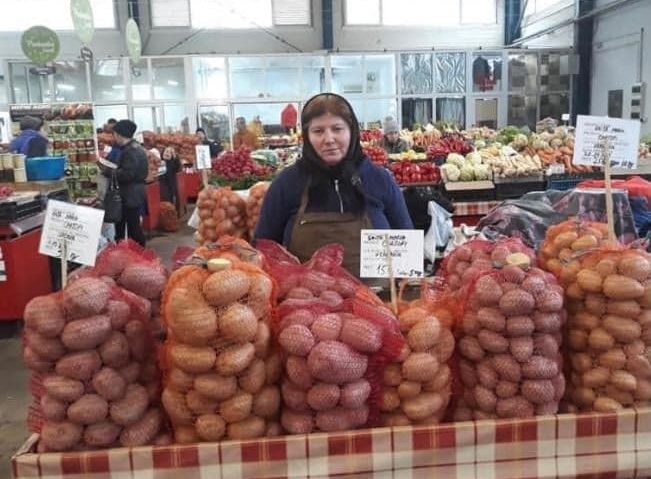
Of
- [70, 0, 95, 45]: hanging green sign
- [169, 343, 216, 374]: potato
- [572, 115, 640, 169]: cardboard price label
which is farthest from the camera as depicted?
[70, 0, 95, 45]: hanging green sign

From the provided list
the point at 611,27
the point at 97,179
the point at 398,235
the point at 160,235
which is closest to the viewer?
the point at 398,235

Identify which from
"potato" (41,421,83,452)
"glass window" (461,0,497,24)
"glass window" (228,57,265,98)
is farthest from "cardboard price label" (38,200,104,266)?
"glass window" (461,0,497,24)

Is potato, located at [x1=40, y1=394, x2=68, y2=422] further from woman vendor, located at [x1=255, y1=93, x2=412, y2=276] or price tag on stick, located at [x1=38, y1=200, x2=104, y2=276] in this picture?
woman vendor, located at [x1=255, y1=93, x2=412, y2=276]

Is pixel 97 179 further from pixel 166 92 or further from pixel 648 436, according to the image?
pixel 166 92

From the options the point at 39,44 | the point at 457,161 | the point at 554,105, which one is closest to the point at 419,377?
the point at 457,161

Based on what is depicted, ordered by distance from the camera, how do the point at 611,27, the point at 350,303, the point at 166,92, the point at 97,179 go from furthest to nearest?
the point at 166,92 → the point at 611,27 → the point at 97,179 → the point at 350,303

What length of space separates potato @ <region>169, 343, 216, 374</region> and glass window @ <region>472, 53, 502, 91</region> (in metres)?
15.5

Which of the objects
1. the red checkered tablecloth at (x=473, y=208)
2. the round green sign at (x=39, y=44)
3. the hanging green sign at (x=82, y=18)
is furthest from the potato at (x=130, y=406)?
the round green sign at (x=39, y=44)

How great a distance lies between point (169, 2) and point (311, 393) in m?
16.5

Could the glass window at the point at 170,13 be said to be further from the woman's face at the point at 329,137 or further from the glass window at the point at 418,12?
the woman's face at the point at 329,137

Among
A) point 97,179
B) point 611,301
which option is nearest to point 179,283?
point 611,301

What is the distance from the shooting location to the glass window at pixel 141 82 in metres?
15.5

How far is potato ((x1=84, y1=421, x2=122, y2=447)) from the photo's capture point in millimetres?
1316

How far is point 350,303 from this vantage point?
144 centimetres
